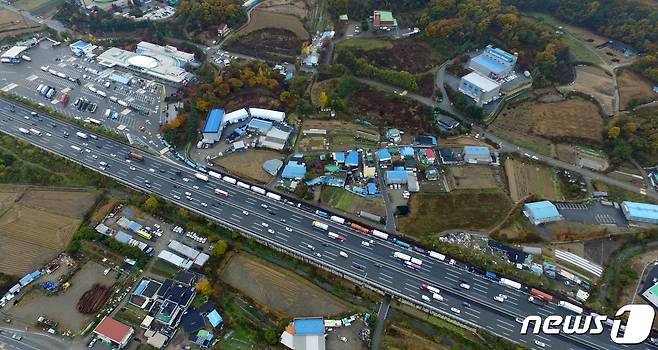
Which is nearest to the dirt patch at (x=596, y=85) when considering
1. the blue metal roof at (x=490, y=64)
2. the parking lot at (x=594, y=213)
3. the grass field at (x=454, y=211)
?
the blue metal roof at (x=490, y=64)

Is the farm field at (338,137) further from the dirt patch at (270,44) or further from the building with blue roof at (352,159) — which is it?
the dirt patch at (270,44)

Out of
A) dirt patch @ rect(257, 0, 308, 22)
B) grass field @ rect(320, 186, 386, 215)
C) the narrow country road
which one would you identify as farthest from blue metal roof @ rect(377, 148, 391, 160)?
dirt patch @ rect(257, 0, 308, 22)

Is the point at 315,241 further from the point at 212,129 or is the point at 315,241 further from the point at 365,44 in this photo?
the point at 365,44

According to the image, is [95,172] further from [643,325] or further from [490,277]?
[643,325]

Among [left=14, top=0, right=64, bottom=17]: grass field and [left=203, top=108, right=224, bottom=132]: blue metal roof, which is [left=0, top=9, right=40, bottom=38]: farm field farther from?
[left=203, top=108, right=224, bottom=132]: blue metal roof

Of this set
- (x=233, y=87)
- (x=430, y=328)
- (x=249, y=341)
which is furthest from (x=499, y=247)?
(x=233, y=87)

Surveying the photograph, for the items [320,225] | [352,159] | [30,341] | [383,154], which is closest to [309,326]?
[320,225]

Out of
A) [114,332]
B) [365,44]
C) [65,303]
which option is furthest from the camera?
[365,44]
